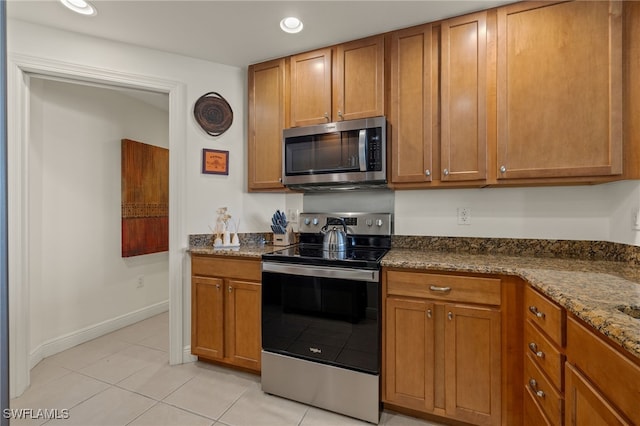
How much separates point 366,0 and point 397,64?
0.41 metres

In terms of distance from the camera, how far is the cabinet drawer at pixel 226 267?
197 cm

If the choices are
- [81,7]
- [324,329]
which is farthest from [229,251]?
[81,7]

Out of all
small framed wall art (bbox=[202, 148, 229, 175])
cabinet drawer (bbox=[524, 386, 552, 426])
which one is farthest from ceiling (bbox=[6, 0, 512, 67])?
cabinet drawer (bbox=[524, 386, 552, 426])

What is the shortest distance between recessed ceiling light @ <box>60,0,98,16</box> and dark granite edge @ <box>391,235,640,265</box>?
7.94 feet

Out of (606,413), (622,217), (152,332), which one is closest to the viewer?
(606,413)

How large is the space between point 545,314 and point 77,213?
11.2ft

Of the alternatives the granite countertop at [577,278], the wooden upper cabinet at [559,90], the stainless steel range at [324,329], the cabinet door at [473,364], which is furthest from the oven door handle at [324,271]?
the wooden upper cabinet at [559,90]

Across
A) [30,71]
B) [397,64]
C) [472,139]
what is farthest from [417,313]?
[30,71]

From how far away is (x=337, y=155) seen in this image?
1.96 meters

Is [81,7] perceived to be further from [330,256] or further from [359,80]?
[330,256]

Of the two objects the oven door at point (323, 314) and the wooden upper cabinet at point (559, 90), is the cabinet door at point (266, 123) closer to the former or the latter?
the oven door at point (323, 314)

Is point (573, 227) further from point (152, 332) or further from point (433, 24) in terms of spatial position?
point (152, 332)

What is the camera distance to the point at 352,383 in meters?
1.66

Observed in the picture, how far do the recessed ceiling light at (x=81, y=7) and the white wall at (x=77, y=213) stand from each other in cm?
96
